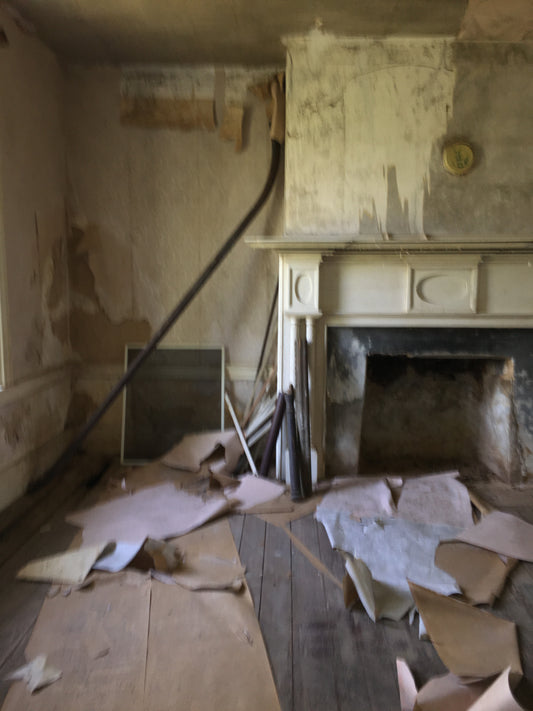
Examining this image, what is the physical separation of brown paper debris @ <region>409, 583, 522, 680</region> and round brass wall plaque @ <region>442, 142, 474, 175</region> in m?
2.04

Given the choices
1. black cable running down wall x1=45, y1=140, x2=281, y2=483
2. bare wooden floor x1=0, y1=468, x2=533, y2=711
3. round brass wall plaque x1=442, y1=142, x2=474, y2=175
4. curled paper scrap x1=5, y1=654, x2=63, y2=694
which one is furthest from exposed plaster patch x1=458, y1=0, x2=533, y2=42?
curled paper scrap x1=5, y1=654, x2=63, y2=694

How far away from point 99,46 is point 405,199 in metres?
1.95

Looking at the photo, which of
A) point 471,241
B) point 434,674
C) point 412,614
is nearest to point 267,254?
point 471,241

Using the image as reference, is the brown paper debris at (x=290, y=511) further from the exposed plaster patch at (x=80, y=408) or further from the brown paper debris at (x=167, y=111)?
the brown paper debris at (x=167, y=111)

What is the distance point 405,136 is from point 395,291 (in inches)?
32.4

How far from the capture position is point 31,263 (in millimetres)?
2613

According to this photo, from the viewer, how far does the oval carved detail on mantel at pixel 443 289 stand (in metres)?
2.61

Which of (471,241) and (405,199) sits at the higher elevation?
(405,199)

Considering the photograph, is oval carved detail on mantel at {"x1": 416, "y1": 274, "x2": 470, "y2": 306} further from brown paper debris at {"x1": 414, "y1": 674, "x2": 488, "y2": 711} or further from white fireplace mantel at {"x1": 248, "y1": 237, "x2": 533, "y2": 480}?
brown paper debris at {"x1": 414, "y1": 674, "x2": 488, "y2": 711}

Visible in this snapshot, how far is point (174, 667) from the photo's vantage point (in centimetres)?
142

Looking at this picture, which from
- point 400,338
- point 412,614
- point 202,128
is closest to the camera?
point 412,614

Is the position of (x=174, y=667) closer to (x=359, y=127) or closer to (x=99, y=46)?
(x=359, y=127)

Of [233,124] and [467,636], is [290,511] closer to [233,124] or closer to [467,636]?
[467,636]

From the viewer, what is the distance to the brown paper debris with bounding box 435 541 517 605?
5.75 ft
